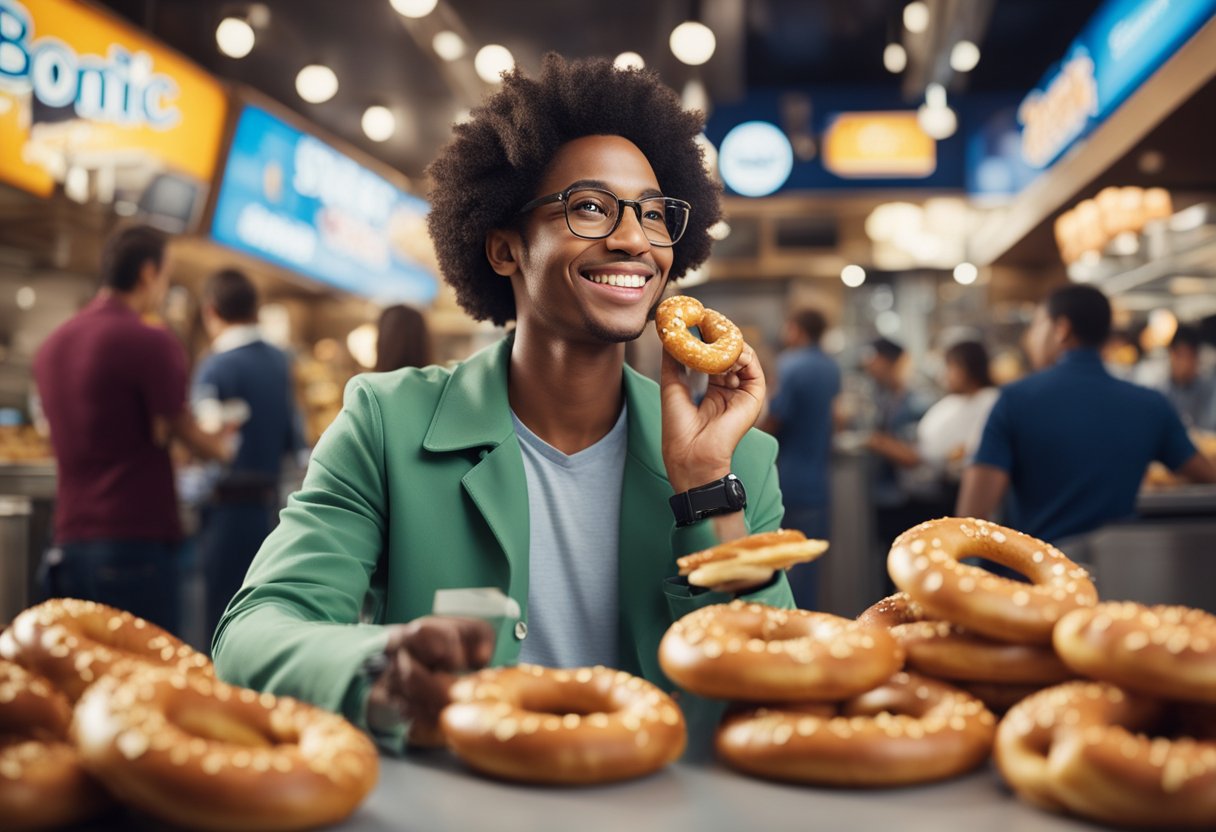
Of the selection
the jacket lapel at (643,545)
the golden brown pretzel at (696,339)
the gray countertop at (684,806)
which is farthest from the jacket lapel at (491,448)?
the gray countertop at (684,806)

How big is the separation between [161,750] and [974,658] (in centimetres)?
79

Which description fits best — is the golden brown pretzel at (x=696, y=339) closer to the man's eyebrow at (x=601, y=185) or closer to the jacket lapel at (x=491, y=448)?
the man's eyebrow at (x=601, y=185)

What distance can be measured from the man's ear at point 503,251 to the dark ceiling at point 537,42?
16.7ft

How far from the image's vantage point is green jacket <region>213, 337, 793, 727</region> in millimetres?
1588

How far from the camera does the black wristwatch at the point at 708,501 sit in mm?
1671

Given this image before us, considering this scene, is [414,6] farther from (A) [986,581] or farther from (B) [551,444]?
(A) [986,581]

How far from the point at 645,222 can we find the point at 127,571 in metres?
2.87

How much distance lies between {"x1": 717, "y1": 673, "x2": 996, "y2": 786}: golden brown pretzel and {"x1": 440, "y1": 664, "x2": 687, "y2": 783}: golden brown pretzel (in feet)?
0.24

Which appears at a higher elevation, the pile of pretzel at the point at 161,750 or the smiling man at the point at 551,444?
the smiling man at the point at 551,444

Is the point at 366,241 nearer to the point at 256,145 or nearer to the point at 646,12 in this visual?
the point at 256,145

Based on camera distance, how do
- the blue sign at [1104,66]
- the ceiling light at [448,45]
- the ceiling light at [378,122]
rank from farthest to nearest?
1. the ceiling light at [378,122]
2. the ceiling light at [448,45]
3. the blue sign at [1104,66]

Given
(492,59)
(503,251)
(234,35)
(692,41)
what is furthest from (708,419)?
(492,59)

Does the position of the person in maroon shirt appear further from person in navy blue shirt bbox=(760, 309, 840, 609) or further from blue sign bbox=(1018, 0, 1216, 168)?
blue sign bbox=(1018, 0, 1216, 168)

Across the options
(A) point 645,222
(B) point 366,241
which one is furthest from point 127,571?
(B) point 366,241
